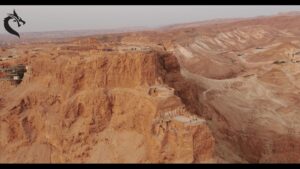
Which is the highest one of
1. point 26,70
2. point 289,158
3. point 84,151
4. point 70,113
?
point 26,70

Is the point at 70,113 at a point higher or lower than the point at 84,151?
higher

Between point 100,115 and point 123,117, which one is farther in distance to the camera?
point 100,115

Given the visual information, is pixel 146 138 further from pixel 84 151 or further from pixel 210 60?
pixel 210 60

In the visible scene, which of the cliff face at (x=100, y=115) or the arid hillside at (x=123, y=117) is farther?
the arid hillside at (x=123, y=117)

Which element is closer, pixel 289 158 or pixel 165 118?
pixel 165 118

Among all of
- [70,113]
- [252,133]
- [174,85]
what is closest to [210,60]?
[252,133]

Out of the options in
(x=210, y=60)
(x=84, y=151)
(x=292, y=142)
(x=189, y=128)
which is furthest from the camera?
(x=210, y=60)

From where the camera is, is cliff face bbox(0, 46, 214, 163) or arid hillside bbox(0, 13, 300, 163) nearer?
cliff face bbox(0, 46, 214, 163)

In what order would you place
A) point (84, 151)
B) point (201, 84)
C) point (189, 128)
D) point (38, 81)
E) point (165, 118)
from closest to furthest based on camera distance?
point (189, 128)
point (165, 118)
point (84, 151)
point (38, 81)
point (201, 84)
